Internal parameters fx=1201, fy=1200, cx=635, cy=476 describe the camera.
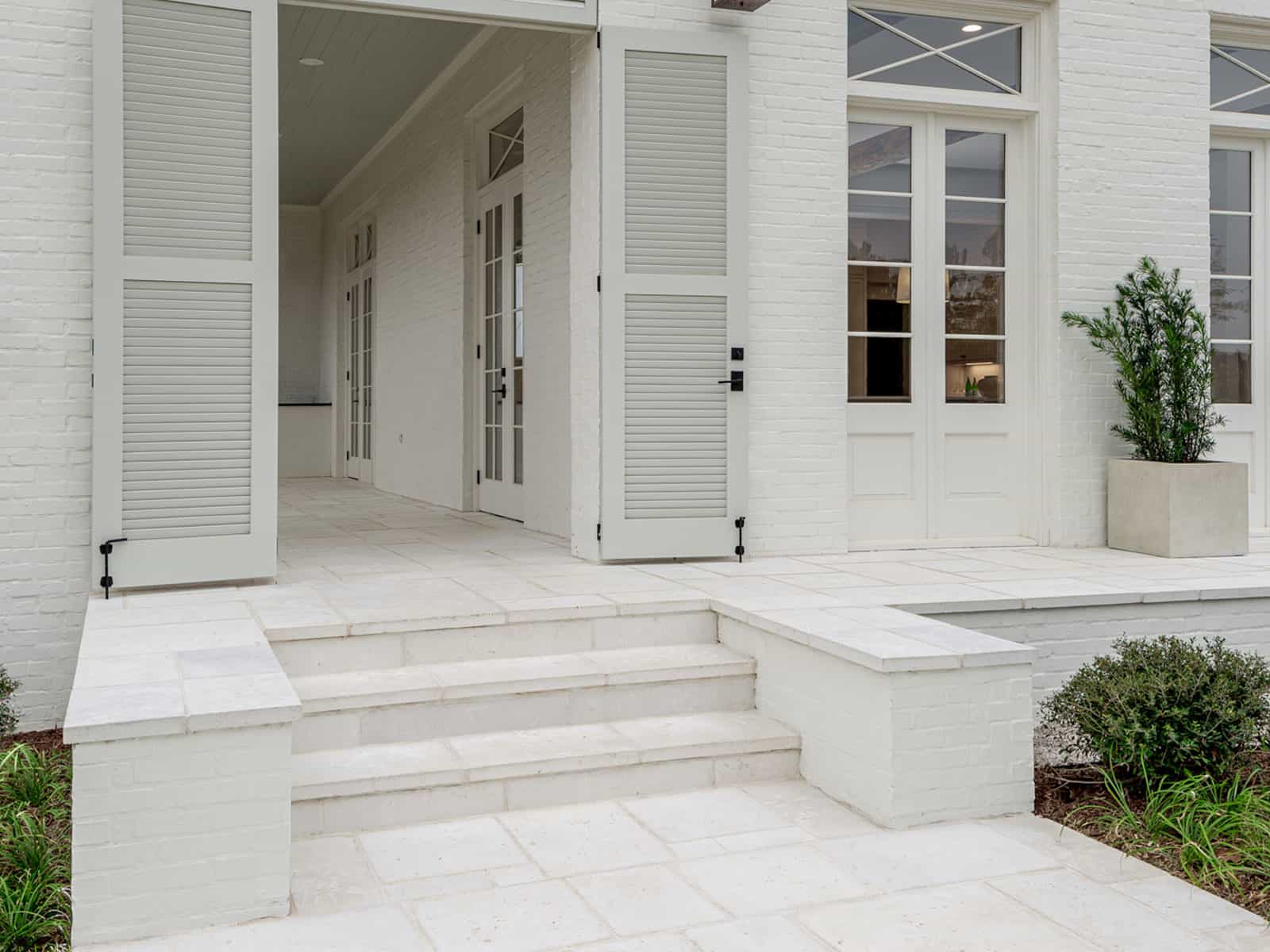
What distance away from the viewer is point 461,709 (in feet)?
11.6

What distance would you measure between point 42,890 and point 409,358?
7.30 meters

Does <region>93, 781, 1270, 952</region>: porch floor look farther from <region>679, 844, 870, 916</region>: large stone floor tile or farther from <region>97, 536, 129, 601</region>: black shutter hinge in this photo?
<region>97, 536, 129, 601</region>: black shutter hinge

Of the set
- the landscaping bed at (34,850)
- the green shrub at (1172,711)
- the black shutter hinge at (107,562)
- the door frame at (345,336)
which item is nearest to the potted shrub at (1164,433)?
the green shrub at (1172,711)

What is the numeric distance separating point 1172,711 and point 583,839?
161cm

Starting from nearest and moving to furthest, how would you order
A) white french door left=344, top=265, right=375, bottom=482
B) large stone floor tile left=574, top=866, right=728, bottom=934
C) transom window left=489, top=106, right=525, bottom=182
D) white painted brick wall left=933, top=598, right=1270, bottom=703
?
1. large stone floor tile left=574, top=866, right=728, bottom=934
2. white painted brick wall left=933, top=598, right=1270, bottom=703
3. transom window left=489, top=106, right=525, bottom=182
4. white french door left=344, top=265, right=375, bottom=482

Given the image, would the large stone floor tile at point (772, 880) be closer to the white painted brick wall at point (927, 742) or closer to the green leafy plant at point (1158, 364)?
the white painted brick wall at point (927, 742)

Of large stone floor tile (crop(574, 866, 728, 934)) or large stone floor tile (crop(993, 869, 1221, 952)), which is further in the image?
large stone floor tile (crop(574, 866, 728, 934))

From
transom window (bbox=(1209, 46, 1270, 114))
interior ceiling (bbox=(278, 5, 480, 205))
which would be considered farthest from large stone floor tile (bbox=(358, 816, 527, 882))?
transom window (bbox=(1209, 46, 1270, 114))

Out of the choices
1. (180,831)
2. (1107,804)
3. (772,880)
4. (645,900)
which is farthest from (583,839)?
(1107,804)

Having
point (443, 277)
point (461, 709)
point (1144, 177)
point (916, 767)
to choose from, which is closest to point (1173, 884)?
point (916, 767)

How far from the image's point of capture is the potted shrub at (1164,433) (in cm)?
561

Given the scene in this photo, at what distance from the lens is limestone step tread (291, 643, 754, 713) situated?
11.4 ft

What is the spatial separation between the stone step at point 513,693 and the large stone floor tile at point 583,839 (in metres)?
0.39

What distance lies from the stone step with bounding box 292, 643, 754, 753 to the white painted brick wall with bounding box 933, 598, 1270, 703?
3.10ft
